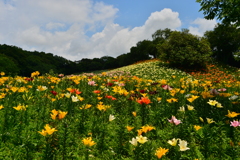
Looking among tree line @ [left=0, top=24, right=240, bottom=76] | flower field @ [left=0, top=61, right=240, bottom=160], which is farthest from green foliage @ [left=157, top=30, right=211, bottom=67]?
flower field @ [left=0, top=61, right=240, bottom=160]

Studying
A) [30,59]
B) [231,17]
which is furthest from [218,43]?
[30,59]

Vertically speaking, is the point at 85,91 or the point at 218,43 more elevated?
the point at 218,43

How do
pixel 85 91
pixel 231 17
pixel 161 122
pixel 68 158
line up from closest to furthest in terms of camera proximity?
1. pixel 68 158
2. pixel 161 122
3. pixel 85 91
4. pixel 231 17

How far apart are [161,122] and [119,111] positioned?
48.0 inches

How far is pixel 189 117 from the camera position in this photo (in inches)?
191

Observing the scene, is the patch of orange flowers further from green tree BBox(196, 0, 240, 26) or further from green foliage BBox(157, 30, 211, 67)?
green tree BBox(196, 0, 240, 26)

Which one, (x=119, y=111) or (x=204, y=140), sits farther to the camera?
(x=119, y=111)

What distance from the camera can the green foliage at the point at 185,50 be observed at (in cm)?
2257

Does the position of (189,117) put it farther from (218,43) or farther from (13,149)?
(218,43)

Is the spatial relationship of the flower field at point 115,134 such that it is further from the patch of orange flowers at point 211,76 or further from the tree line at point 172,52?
the patch of orange flowers at point 211,76

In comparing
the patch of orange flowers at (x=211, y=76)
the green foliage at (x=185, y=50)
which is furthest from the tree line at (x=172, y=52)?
the patch of orange flowers at (x=211, y=76)

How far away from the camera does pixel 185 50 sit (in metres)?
22.6

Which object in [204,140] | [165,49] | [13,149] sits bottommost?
[204,140]

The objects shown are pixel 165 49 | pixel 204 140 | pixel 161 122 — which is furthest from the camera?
pixel 165 49
